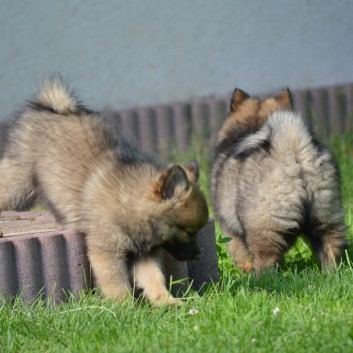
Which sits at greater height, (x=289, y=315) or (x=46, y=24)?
(x=46, y=24)

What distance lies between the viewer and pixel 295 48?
11.4 metres

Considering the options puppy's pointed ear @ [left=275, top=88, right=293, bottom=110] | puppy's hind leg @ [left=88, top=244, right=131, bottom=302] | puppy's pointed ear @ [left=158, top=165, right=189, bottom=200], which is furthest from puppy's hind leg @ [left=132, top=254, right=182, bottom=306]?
puppy's pointed ear @ [left=275, top=88, right=293, bottom=110]

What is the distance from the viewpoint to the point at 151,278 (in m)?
4.80

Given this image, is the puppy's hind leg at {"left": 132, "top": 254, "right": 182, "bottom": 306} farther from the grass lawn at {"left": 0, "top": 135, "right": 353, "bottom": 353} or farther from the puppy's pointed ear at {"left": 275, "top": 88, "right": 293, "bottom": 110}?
the puppy's pointed ear at {"left": 275, "top": 88, "right": 293, "bottom": 110}

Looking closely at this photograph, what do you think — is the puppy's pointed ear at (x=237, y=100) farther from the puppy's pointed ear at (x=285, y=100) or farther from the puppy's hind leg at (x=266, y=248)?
the puppy's hind leg at (x=266, y=248)

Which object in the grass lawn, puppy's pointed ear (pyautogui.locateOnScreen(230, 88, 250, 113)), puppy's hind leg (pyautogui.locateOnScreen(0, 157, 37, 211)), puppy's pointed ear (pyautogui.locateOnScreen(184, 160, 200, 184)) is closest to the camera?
the grass lawn

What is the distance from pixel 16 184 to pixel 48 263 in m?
0.81

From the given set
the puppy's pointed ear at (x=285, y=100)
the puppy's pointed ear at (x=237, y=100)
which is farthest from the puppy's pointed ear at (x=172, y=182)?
the puppy's pointed ear at (x=237, y=100)

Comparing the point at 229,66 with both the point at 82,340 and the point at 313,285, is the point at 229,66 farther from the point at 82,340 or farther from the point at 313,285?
the point at 82,340

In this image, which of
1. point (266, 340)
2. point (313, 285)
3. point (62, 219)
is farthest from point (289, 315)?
point (62, 219)

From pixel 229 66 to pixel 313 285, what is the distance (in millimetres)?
6430

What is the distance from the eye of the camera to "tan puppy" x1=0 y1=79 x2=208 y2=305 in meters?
4.70

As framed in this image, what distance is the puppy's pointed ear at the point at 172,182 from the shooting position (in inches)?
182

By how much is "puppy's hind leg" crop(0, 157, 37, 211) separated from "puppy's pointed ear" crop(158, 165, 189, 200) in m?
1.07
